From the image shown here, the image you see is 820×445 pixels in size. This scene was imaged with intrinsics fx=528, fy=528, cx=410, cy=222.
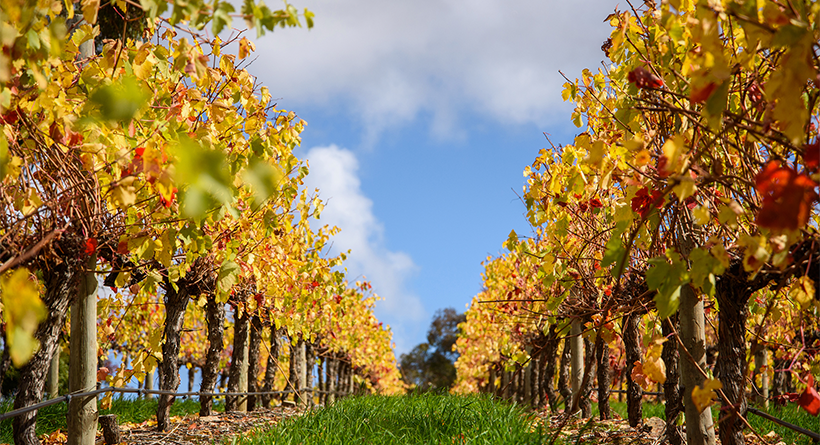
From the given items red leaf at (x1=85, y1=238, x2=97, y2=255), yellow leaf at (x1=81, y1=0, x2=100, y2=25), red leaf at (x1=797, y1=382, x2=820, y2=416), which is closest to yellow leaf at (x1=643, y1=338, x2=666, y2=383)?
red leaf at (x1=797, y1=382, x2=820, y2=416)

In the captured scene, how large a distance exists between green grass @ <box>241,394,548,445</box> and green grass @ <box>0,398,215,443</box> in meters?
3.50

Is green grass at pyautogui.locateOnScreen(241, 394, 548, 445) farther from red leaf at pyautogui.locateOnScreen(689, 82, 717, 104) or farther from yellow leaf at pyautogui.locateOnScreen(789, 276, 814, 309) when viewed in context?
red leaf at pyautogui.locateOnScreen(689, 82, 717, 104)

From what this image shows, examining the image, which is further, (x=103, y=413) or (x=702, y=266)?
(x=103, y=413)

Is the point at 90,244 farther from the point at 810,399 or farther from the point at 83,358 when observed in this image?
the point at 810,399

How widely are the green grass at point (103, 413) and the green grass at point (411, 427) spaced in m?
3.50

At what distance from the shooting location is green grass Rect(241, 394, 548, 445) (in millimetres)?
4180

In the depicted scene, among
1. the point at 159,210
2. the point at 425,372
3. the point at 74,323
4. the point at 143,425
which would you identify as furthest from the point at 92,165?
the point at 425,372

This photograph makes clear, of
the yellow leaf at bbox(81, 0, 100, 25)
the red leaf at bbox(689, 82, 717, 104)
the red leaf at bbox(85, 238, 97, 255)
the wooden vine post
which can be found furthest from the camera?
the wooden vine post

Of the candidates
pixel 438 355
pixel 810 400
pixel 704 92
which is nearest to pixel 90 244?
pixel 704 92

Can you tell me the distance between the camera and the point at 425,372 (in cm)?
3828

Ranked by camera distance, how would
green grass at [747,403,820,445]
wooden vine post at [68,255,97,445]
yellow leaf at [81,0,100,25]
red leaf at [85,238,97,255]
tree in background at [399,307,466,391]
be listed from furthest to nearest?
tree in background at [399,307,466,391], green grass at [747,403,820,445], wooden vine post at [68,255,97,445], red leaf at [85,238,97,255], yellow leaf at [81,0,100,25]

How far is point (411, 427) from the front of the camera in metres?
4.74

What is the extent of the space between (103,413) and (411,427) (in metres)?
5.14

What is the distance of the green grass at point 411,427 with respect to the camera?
165 inches
